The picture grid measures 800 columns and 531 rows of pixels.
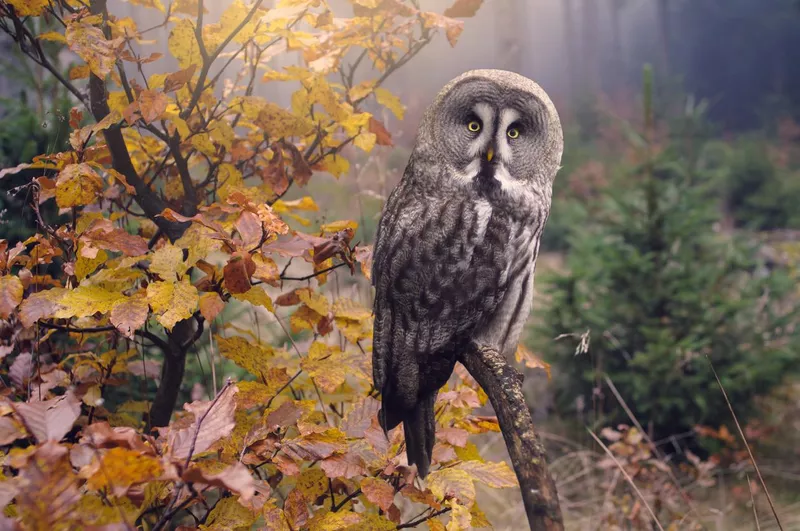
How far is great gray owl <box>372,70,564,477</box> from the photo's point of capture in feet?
3.41

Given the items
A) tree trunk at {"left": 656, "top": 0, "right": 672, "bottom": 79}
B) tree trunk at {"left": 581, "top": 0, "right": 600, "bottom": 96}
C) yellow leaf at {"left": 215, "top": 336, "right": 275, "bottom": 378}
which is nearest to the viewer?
yellow leaf at {"left": 215, "top": 336, "right": 275, "bottom": 378}

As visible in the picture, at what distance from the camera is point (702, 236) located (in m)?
2.82

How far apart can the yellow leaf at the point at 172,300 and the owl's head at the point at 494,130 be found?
18.1 inches

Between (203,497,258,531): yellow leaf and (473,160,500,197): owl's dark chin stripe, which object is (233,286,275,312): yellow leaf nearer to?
(203,497,258,531): yellow leaf

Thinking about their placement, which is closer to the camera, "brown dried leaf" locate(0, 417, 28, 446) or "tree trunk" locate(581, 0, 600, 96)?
"brown dried leaf" locate(0, 417, 28, 446)

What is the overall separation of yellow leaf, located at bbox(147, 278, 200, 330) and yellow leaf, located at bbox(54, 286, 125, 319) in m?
0.07

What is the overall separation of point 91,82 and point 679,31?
16.5 m

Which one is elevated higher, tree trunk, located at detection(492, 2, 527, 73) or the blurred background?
tree trunk, located at detection(492, 2, 527, 73)

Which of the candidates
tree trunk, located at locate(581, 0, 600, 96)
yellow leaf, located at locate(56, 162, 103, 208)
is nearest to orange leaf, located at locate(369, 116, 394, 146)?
yellow leaf, located at locate(56, 162, 103, 208)

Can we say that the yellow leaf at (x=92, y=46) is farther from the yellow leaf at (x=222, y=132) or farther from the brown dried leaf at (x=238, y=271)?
the brown dried leaf at (x=238, y=271)

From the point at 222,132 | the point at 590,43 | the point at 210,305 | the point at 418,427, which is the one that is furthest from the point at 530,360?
the point at 590,43

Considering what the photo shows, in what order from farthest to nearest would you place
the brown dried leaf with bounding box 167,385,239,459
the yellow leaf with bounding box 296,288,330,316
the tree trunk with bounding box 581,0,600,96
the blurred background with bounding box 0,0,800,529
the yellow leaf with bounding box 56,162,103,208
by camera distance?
the tree trunk with bounding box 581,0,600,96, the blurred background with bounding box 0,0,800,529, the yellow leaf with bounding box 296,288,330,316, the yellow leaf with bounding box 56,162,103,208, the brown dried leaf with bounding box 167,385,239,459

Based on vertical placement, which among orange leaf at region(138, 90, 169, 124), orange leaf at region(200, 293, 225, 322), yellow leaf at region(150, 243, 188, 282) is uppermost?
orange leaf at region(138, 90, 169, 124)

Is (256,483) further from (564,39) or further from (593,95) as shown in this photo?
(564,39)
